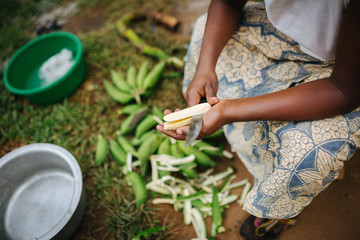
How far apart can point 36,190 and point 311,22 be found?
229 centimetres

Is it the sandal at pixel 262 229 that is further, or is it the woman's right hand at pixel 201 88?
the sandal at pixel 262 229

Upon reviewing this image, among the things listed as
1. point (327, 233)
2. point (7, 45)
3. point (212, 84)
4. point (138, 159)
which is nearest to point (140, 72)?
point (138, 159)

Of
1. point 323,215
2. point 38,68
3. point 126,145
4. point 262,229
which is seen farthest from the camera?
point 38,68

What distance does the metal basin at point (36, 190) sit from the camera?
1.79 m

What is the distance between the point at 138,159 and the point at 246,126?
1.03m

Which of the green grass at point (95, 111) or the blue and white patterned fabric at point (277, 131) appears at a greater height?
the blue and white patterned fabric at point (277, 131)

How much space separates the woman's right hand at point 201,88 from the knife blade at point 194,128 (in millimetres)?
161

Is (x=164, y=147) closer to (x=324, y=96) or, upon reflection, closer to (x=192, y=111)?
(x=192, y=111)

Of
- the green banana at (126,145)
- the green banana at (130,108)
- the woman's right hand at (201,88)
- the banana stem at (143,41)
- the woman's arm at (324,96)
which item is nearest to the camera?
the woman's arm at (324,96)

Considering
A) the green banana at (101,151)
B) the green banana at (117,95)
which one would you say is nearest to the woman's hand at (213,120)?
the green banana at (101,151)

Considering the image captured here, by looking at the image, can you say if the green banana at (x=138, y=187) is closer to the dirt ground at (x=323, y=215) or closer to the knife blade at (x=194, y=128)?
the dirt ground at (x=323, y=215)

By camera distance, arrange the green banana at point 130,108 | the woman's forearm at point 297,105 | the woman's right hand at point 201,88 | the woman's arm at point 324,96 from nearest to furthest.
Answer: the woman's arm at point 324,96
the woman's forearm at point 297,105
the woman's right hand at point 201,88
the green banana at point 130,108

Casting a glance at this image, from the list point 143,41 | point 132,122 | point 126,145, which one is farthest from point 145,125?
point 143,41

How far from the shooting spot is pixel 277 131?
1.34 metres
